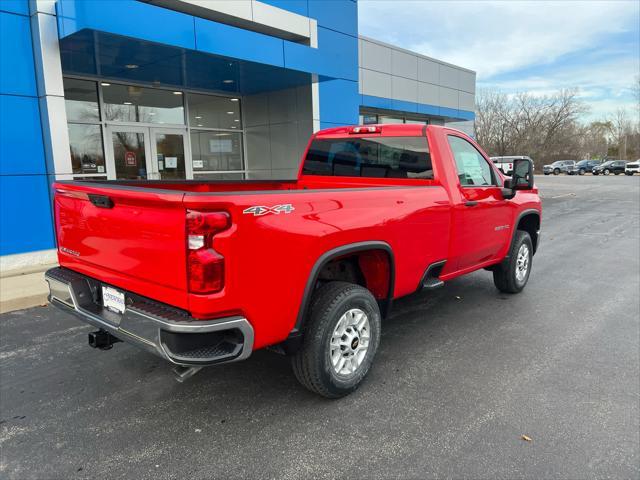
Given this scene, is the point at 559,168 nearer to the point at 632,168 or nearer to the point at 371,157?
the point at 632,168

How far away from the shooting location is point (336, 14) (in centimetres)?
1239

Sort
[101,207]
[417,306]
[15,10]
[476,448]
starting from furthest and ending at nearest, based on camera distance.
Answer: [15,10] → [417,306] → [101,207] → [476,448]

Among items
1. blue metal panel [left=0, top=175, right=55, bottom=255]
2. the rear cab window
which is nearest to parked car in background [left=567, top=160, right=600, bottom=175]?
the rear cab window

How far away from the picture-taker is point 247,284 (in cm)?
270

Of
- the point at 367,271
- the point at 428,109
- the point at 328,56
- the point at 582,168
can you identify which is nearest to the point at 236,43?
the point at 328,56

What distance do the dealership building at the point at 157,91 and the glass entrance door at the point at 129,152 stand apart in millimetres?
24

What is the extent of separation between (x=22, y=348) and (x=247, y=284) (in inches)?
122

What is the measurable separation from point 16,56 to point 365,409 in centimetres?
767

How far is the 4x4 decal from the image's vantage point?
8.73 feet

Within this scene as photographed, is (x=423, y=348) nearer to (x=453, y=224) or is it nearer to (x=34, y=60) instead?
(x=453, y=224)

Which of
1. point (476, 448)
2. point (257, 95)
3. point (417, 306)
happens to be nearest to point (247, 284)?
point (476, 448)

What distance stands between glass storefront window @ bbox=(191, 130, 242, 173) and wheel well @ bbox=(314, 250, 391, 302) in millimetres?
9607

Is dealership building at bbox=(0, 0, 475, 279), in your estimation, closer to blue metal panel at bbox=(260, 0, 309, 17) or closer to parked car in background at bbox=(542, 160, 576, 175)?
blue metal panel at bbox=(260, 0, 309, 17)

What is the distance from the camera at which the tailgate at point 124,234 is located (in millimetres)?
2639
